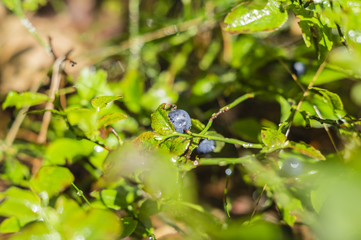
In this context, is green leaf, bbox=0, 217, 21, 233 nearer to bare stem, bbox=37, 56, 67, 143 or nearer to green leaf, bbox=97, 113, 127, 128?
green leaf, bbox=97, 113, 127, 128

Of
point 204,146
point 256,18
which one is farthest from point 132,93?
point 256,18

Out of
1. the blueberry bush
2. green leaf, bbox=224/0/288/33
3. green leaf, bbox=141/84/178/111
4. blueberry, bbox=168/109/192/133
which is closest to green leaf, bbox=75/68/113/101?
the blueberry bush

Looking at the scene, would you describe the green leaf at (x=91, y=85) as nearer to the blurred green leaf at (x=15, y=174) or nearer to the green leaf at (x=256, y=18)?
the blurred green leaf at (x=15, y=174)

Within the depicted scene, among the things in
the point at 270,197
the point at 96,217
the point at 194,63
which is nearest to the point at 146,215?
the point at 96,217

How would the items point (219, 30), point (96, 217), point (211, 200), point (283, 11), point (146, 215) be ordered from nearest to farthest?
point (96, 217) < point (283, 11) < point (146, 215) < point (211, 200) < point (219, 30)

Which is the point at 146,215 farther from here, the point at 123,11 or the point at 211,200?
the point at 123,11

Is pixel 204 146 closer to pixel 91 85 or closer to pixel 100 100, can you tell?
pixel 100 100
